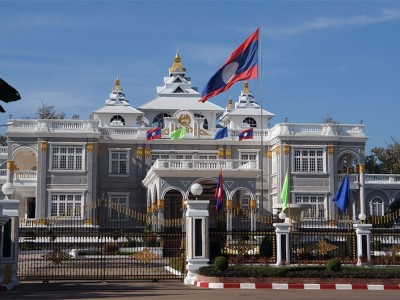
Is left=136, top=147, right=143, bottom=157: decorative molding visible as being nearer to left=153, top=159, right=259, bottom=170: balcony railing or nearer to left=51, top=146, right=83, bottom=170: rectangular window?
left=51, top=146, right=83, bottom=170: rectangular window

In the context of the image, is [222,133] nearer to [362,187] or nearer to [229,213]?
[229,213]

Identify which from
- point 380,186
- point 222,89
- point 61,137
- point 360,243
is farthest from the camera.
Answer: point 380,186

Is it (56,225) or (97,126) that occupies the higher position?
(97,126)

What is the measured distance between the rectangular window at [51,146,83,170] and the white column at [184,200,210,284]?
84.8 ft

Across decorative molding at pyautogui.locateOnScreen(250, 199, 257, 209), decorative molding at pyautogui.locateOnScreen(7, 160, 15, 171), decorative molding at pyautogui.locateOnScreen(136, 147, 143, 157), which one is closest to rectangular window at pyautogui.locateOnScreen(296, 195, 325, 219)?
decorative molding at pyautogui.locateOnScreen(250, 199, 257, 209)

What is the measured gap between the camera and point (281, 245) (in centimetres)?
2598

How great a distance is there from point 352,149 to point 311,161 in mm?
2987

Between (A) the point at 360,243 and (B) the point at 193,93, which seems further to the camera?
(B) the point at 193,93

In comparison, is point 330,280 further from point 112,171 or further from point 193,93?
point 193,93

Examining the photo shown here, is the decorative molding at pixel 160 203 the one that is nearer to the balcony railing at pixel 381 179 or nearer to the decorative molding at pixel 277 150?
the decorative molding at pixel 277 150

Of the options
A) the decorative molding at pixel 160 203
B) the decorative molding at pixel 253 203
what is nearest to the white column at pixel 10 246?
the decorative molding at pixel 160 203

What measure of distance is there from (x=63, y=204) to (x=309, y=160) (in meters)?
15.9

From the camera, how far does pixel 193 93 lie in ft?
191

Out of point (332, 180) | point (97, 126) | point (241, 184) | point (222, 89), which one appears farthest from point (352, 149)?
point (222, 89)
